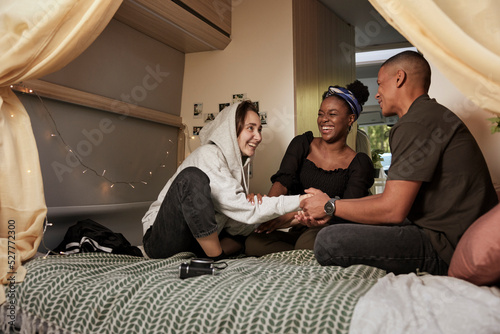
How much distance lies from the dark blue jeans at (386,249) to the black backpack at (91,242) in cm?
104

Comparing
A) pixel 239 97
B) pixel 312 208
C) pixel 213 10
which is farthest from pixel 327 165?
pixel 213 10

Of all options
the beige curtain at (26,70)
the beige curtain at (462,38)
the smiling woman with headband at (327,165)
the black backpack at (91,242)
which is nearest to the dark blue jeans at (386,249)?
the beige curtain at (462,38)

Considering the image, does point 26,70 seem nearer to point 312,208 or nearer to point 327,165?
point 312,208

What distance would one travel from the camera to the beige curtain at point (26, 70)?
5.06ft

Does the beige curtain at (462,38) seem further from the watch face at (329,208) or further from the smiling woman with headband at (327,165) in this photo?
the smiling woman with headband at (327,165)

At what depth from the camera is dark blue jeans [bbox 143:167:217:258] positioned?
1.65 meters

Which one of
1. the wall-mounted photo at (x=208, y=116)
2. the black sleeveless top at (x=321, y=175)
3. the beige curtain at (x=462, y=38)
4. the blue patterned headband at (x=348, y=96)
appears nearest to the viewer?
the beige curtain at (x=462, y=38)

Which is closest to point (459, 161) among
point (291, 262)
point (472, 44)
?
point (472, 44)

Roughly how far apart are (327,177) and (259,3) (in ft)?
5.07

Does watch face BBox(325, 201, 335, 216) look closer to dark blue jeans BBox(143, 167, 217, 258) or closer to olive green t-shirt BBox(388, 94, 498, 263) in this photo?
olive green t-shirt BBox(388, 94, 498, 263)

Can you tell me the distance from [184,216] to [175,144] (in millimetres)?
1499

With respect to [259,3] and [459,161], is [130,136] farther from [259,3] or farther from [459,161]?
[459,161]

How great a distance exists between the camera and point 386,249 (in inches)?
51.9

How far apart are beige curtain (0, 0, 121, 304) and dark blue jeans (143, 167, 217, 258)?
475 millimetres
